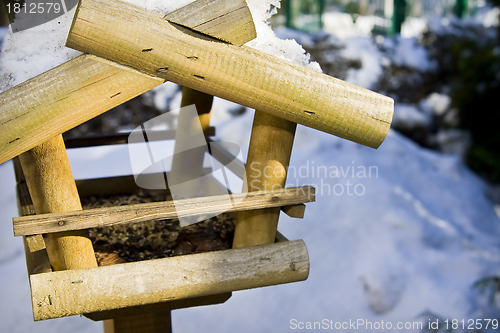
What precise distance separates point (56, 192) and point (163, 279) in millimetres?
436

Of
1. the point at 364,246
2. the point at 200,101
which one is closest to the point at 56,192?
the point at 200,101

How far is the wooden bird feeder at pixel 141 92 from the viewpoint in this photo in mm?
1429

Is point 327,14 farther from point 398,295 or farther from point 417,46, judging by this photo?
point 398,295

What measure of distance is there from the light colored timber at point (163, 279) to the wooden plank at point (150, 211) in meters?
0.17

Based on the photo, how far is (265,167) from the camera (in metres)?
1.85

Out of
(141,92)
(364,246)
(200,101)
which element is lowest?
(141,92)

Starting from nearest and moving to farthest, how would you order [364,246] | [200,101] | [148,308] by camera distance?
[148,308] < [200,101] < [364,246]

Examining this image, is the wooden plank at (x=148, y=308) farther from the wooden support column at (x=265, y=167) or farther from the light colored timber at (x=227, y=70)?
the light colored timber at (x=227, y=70)

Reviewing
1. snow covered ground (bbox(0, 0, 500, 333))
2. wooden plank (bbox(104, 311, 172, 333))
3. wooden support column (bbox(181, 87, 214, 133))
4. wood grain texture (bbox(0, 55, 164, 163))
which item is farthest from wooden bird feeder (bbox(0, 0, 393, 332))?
snow covered ground (bbox(0, 0, 500, 333))

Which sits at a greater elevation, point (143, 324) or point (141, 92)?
point (141, 92)

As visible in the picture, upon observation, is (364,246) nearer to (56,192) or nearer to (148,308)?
(148,308)

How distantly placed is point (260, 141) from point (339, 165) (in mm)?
4099

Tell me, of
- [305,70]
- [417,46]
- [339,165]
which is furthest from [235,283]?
[417,46]

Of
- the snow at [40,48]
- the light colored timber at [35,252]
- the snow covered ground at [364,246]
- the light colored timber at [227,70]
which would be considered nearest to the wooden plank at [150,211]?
the light colored timber at [35,252]
